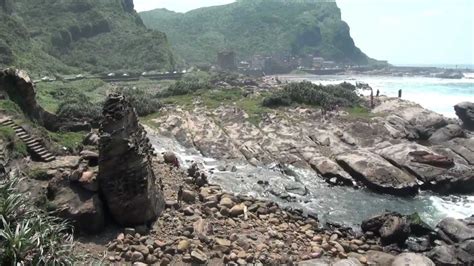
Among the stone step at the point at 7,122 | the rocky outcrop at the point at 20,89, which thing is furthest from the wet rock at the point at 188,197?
the rocky outcrop at the point at 20,89

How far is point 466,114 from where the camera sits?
5303cm

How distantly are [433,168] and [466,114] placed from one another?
2282 centimetres

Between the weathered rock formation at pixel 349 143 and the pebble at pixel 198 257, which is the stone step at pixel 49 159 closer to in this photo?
the pebble at pixel 198 257

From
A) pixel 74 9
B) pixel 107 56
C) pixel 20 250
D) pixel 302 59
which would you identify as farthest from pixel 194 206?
pixel 302 59

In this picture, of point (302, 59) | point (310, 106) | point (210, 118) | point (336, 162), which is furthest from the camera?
point (302, 59)

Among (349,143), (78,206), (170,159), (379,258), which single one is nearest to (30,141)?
(78,206)

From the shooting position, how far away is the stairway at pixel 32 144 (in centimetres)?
2517

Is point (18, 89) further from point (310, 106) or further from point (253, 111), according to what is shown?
point (310, 106)

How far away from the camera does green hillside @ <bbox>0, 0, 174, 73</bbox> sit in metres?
90.3

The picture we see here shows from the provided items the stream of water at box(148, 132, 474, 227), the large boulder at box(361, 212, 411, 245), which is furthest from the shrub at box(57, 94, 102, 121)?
the large boulder at box(361, 212, 411, 245)

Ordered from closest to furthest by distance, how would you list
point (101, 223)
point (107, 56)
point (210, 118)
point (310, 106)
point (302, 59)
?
point (101, 223) → point (210, 118) → point (310, 106) → point (107, 56) → point (302, 59)

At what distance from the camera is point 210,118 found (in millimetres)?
46156

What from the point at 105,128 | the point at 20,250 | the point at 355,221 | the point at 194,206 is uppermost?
the point at 105,128

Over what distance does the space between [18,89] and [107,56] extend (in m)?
85.4
